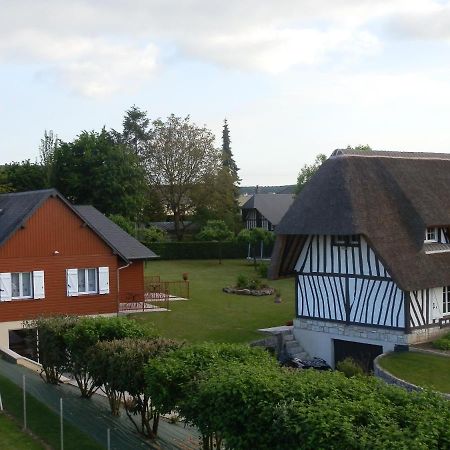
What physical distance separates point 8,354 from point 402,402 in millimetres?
16005

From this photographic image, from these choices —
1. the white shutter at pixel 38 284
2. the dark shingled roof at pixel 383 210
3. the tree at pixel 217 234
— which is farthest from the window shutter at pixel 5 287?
the tree at pixel 217 234

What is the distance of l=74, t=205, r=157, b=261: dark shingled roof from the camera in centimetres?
3081

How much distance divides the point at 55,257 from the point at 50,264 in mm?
322

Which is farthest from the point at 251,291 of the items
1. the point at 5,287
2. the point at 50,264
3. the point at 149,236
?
the point at 149,236

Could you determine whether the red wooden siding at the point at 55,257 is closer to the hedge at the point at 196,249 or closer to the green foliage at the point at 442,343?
the green foliage at the point at 442,343

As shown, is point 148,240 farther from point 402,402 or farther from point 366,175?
point 402,402

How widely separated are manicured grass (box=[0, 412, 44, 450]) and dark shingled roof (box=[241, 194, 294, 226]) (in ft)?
161

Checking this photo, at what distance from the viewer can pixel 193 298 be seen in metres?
34.9

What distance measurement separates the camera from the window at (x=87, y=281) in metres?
28.0

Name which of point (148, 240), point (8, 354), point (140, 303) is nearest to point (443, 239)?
point (140, 303)

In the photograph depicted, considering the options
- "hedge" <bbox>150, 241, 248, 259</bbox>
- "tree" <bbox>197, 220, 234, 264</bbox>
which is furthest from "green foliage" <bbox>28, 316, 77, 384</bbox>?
"hedge" <bbox>150, 241, 248, 259</bbox>

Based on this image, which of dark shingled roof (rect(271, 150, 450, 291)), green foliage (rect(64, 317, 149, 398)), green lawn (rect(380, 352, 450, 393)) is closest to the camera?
green foliage (rect(64, 317, 149, 398))

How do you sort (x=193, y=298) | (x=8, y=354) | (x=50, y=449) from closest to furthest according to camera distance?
(x=50, y=449) → (x=8, y=354) → (x=193, y=298)

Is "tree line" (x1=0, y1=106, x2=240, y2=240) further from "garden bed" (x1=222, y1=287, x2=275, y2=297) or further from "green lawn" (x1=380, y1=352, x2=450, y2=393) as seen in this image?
"green lawn" (x1=380, y1=352, x2=450, y2=393)
